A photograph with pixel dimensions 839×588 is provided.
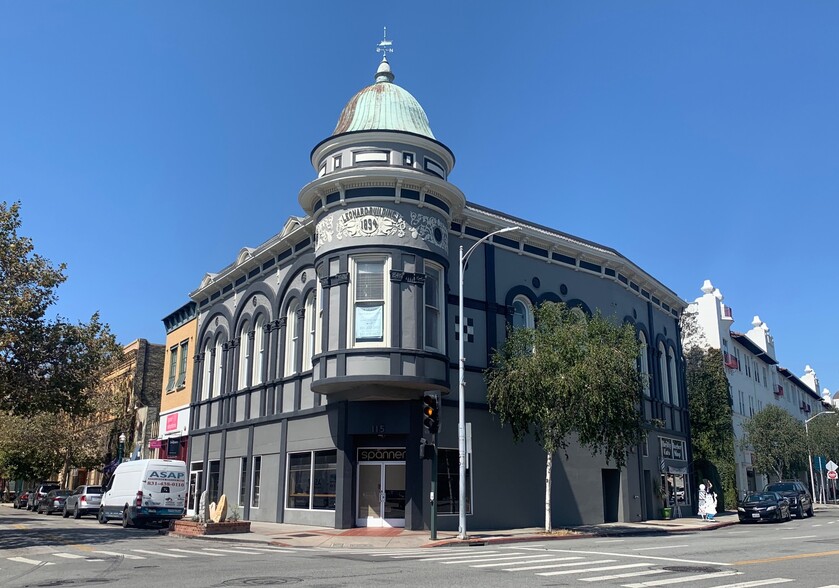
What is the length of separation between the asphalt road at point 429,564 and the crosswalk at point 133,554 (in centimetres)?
2

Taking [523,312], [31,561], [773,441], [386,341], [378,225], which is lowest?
[31,561]

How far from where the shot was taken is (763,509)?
32594mm

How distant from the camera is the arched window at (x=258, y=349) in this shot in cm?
3203

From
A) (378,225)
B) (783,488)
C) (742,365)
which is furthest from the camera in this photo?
(742,365)

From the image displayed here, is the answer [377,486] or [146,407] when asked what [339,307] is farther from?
[146,407]

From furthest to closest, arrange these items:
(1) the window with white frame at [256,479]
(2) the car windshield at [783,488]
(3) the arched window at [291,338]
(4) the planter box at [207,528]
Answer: (2) the car windshield at [783,488] < (1) the window with white frame at [256,479] < (3) the arched window at [291,338] < (4) the planter box at [207,528]

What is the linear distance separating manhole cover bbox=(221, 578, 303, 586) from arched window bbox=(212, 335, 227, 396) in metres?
24.3

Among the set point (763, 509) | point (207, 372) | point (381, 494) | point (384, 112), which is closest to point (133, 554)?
point (381, 494)

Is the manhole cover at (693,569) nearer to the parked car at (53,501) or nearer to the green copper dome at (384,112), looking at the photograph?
the green copper dome at (384,112)

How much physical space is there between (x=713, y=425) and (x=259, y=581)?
3722cm

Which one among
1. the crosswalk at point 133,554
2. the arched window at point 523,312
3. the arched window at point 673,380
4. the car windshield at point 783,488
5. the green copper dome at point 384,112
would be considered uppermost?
the green copper dome at point 384,112

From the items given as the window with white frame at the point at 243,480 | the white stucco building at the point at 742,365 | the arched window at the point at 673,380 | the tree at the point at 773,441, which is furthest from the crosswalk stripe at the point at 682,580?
the tree at the point at 773,441

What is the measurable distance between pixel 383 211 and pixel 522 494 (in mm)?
11377

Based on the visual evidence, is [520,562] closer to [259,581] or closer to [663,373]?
[259,581]
